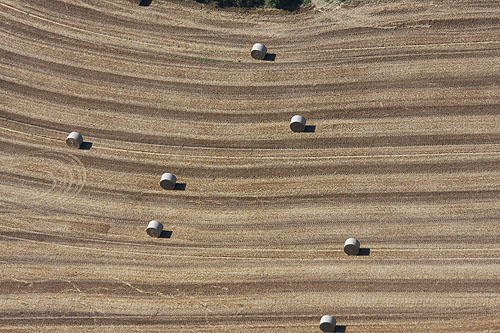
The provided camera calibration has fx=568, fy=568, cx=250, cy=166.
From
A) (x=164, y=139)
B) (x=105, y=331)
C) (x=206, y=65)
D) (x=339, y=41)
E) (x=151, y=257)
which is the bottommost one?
(x=105, y=331)

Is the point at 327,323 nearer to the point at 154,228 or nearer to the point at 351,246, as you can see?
the point at 351,246

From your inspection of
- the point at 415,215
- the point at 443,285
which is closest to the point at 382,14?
the point at 415,215

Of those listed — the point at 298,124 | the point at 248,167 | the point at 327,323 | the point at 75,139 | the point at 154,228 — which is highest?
the point at 298,124

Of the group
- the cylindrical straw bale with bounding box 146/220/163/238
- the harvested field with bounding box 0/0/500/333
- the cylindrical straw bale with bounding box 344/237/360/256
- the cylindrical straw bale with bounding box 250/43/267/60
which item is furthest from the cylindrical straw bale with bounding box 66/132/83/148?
the cylindrical straw bale with bounding box 344/237/360/256

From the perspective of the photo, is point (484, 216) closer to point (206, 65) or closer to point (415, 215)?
point (415, 215)

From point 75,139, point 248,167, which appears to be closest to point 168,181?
point 248,167

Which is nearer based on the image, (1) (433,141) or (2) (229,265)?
(2) (229,265)
